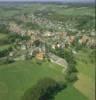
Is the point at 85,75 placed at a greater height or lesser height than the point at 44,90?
lesser

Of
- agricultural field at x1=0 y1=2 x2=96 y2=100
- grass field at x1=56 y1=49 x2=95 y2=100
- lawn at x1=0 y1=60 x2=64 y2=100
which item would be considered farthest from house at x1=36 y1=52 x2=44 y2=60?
grass field at x1=56 y1=49 x2=95 y2=100

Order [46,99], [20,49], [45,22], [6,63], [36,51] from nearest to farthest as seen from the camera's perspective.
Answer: [46,99], [6,63], [36,51], [20,49], [45,22]

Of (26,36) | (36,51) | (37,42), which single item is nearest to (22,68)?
(36,51)

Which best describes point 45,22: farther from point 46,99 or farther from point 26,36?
point 46,99

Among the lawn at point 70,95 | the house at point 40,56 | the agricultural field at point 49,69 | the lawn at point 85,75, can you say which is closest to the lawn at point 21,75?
the agricultural field at point 49,69

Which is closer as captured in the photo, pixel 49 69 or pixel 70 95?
pixel 70 95

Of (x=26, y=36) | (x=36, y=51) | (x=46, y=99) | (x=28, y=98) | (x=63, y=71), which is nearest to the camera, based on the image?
(x=28, y=98)

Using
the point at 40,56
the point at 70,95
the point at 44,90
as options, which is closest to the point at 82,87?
the point at 70,95

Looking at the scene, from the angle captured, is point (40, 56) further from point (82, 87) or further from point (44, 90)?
point (44, 90)
